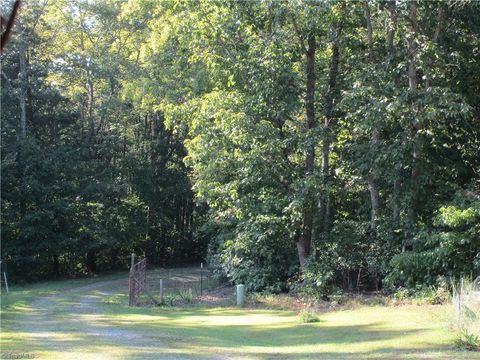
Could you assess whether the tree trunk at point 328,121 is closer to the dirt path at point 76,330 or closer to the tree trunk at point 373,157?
the tree trunk at point 373,157

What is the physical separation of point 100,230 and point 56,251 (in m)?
2.91

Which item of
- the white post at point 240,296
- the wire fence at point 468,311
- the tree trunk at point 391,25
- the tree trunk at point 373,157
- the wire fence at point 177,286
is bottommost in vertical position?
the wire fence at point 177,286

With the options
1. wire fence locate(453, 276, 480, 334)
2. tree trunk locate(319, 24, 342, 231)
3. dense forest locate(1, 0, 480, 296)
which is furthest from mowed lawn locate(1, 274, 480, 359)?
tree trunk locate(319, 24, 342, 231)

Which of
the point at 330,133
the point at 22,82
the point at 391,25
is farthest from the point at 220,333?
the point at 22,82

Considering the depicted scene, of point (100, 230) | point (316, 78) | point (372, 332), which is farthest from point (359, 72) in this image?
point (100, 230)

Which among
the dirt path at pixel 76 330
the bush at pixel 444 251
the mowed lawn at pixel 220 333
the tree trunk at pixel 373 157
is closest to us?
the mowed lawn at pixel 220 333

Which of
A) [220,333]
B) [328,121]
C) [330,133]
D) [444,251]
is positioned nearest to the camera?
[220,333]

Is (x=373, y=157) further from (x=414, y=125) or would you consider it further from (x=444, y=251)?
(x=444, y=251)

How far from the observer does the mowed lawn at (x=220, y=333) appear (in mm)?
9469

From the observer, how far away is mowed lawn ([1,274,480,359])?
9.47 meters

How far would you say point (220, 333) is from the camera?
13.0 m

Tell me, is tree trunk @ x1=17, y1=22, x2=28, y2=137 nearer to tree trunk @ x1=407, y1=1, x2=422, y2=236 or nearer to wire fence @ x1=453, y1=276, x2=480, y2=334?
tree trunk @ x1=407, y1=1, x2=422, y2=236

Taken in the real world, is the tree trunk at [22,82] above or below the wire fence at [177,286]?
above

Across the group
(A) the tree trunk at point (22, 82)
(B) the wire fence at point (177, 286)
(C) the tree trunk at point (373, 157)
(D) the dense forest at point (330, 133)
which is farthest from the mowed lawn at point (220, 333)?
(A) the tree trunk at point (22, 82)
